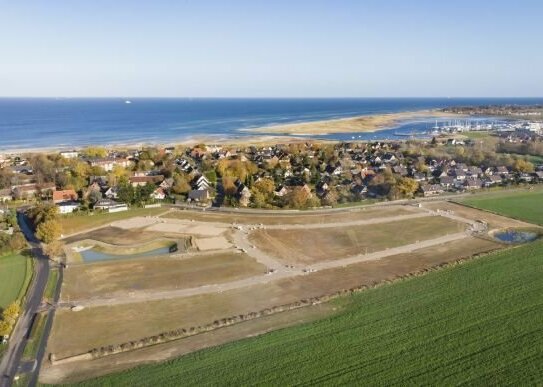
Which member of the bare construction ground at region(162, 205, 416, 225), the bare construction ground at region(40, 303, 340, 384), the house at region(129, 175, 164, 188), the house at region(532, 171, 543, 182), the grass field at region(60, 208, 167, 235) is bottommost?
the bare construction ground at region(40, 303, 340, 384)

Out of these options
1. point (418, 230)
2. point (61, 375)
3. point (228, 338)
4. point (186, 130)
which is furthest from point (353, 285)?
point (186, 130)

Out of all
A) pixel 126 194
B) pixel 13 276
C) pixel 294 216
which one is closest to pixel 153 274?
pixel 13 276

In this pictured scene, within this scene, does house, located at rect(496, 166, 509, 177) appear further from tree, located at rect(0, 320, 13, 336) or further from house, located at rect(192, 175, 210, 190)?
tree, located at rect(0, 320, 13, 336)

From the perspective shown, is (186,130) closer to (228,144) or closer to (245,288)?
(228,144)

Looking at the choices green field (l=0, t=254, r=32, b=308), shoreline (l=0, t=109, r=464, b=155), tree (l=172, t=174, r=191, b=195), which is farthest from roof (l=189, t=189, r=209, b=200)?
shoreline (l=0, t=109, r=464, b=155)

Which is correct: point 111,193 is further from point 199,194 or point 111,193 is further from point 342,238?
point 342,238
